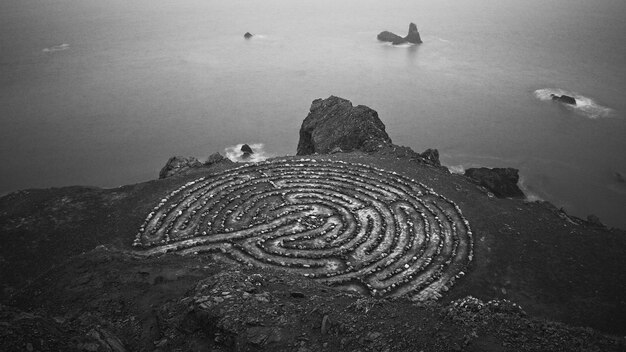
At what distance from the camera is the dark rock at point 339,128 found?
1679 inches

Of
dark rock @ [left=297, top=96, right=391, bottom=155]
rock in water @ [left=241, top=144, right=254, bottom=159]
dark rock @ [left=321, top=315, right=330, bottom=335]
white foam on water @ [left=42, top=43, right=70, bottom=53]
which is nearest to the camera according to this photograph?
dark rock @ [left=321, top=315, right=330, bottom=335]

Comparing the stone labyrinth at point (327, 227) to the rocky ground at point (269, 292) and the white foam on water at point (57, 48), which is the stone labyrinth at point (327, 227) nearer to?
the rocky ground at point (269, 292)

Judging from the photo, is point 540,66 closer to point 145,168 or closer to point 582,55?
point 582,55

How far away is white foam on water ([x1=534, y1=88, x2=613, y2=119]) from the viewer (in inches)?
A: 2598

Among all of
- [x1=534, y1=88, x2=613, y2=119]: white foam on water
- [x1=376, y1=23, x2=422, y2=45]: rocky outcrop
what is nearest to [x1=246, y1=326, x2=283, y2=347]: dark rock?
[x1=534, y1=88, x2=613, y2=119]: white foam on water

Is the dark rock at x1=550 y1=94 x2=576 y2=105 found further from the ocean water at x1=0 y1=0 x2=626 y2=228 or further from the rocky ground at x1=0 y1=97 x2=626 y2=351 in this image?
the rocky ground at x1=0 y1=97 x2=626 y2=351

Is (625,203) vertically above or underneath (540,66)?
underneath

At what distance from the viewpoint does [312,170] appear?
35594 millimetres

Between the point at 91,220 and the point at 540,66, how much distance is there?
292 ft

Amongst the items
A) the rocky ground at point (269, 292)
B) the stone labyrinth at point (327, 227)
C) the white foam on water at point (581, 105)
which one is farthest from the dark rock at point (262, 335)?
the white foam on water at point (581, 105)

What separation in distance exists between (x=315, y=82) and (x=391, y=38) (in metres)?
38.8

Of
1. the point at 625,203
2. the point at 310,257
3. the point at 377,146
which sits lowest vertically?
the point at 625,203

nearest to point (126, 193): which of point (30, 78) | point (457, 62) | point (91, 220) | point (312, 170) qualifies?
point (91, 220)

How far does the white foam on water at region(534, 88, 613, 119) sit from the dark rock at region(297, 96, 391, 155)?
131 feet
